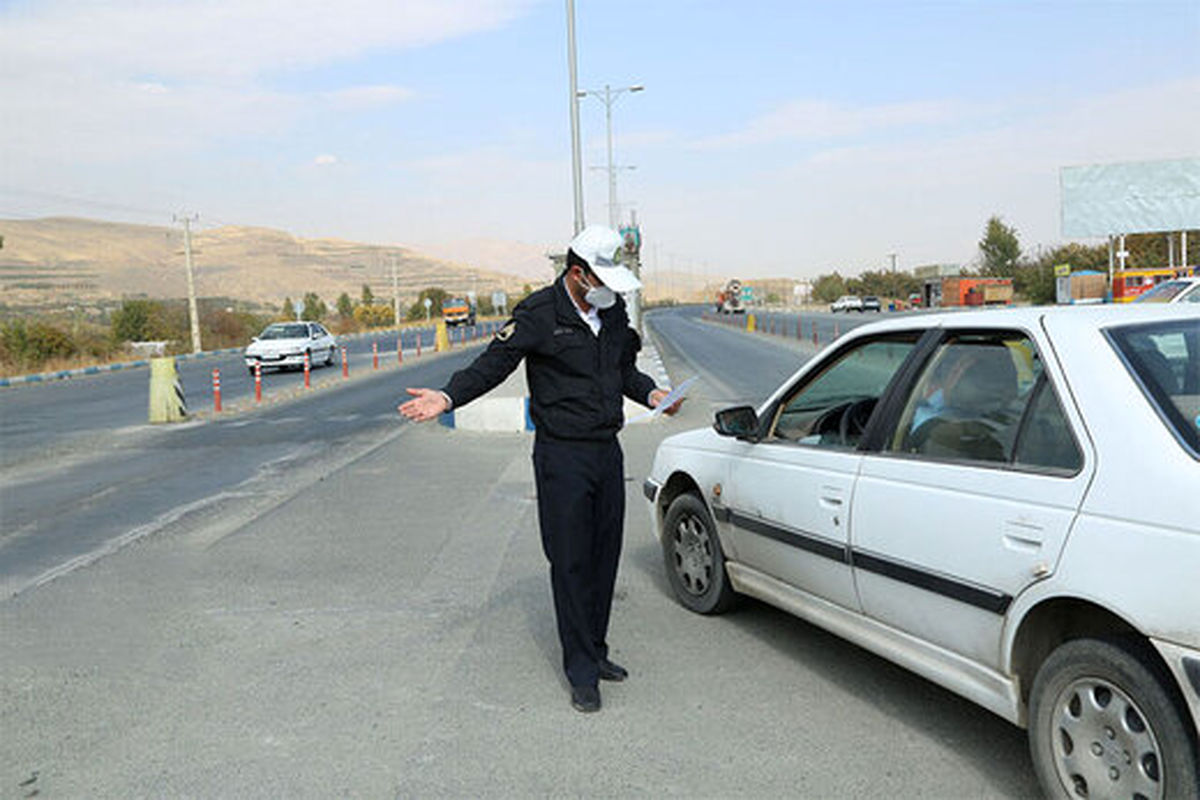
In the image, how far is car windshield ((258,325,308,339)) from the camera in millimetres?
31641

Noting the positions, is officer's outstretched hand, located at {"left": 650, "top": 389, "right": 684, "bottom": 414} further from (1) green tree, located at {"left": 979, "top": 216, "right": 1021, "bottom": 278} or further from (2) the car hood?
(1) green tree, located at {"left": 979, "top": 216, "right": 1021, "bottom": 278}

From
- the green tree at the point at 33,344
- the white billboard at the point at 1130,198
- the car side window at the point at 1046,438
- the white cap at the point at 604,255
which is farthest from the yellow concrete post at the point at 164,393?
the white billboard at the point at 1130,198

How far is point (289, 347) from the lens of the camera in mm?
30438

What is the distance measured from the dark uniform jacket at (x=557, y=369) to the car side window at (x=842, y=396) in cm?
98

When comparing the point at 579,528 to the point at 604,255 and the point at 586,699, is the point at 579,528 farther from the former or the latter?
the point at 604,255

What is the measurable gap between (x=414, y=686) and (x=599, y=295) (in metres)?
1.93

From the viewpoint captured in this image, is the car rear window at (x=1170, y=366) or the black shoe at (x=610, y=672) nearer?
the car rear window at (x=1170, y=366)

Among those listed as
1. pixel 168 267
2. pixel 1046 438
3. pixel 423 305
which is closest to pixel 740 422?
pixel 1046 438

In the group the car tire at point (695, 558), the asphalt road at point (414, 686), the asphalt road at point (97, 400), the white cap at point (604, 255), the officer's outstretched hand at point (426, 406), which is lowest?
the asphalt road at point (97, 400)

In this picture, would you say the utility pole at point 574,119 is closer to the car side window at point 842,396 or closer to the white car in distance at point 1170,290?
the white car in distance at point 1170,290

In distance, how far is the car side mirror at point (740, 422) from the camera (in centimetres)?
467

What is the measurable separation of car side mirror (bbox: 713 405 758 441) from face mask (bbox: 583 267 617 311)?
885 mm

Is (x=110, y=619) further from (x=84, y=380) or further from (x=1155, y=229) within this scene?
(x=1155, y=229)

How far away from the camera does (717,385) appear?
22.0 m
